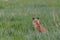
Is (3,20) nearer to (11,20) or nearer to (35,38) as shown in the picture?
(11,20)

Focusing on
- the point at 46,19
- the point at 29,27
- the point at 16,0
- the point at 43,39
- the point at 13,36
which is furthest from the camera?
the point at 16,0

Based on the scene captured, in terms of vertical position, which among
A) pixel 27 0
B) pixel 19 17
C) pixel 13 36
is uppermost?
pixel 13 36

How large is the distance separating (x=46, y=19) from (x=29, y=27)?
2.05 meters

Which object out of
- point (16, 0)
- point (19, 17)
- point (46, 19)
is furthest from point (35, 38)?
point (16, 0)

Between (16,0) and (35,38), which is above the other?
(35,38)

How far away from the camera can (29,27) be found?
11039mm

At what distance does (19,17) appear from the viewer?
13.9m

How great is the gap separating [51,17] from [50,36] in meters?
4.80

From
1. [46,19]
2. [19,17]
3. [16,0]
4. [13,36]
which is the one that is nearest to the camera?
[13,36]

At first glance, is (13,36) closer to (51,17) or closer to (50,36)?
(50,36)

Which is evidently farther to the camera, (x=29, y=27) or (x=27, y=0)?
(x=27, y=0)

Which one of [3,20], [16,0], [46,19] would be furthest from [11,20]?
[16,0]

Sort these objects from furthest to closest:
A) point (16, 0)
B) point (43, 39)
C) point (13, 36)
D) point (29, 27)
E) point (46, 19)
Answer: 1. point (16, 0)
2. point (46, 19)
3. point (29, 27)
4. point (13, 36)
5. point (43, 39)

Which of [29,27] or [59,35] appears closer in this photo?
[59,35]
